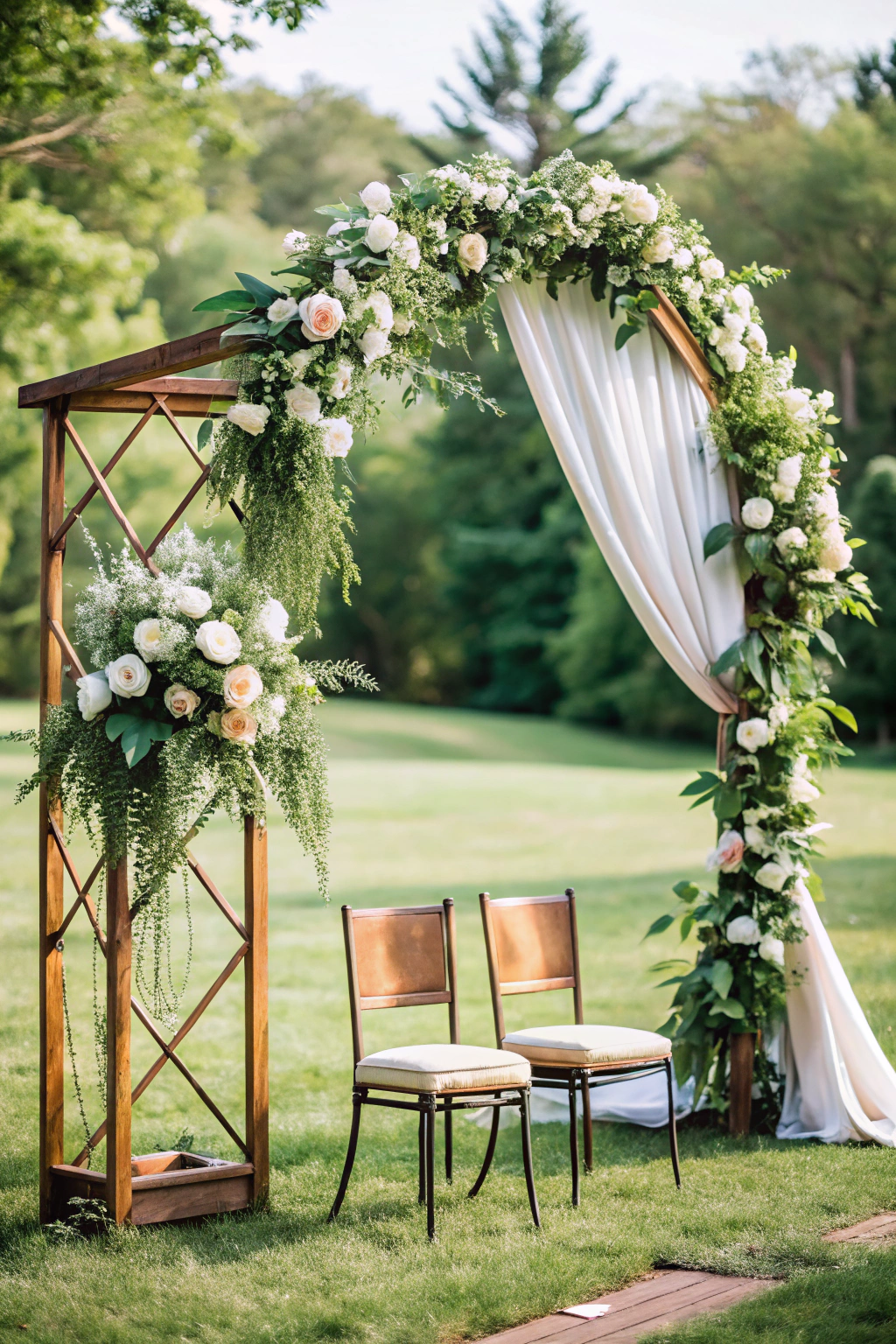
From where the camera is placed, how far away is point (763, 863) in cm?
514

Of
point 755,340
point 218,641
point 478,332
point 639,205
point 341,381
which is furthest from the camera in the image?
point 478,332

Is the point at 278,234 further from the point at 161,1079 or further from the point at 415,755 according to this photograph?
the point at 161,1079

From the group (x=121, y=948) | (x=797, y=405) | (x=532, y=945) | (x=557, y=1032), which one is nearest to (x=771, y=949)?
(x=532, y=945)

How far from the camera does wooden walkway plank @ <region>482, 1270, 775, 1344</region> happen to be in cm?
324

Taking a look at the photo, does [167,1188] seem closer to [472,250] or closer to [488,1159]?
[488,1159]

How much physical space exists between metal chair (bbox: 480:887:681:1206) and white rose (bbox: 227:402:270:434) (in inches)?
64.0

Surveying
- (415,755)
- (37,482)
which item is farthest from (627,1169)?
(37,482)

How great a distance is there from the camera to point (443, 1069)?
3.82 m

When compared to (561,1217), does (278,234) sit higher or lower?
higher

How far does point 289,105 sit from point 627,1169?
35.1 meters

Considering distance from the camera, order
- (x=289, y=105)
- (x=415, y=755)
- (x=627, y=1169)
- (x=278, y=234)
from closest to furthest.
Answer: (x=627, y=1169) < (x=415, y=755) < (x=278, y=234) < (x=289, y=105)

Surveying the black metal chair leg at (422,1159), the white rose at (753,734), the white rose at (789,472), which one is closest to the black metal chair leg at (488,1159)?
the black metal chair leg at (422,1159)

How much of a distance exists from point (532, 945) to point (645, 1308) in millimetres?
1495

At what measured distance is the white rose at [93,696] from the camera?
3758mm
